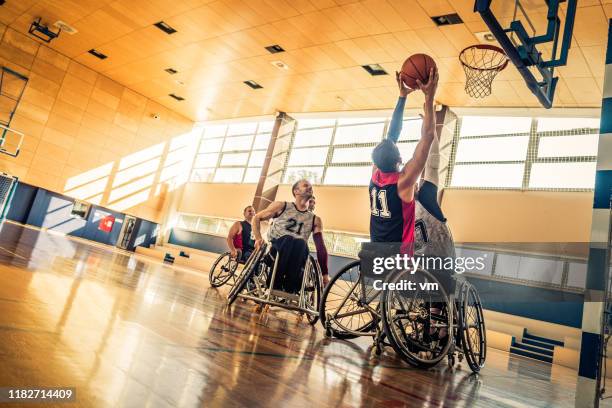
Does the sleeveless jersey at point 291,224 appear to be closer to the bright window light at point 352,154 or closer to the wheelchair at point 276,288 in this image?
the wheelchair at point 276,288

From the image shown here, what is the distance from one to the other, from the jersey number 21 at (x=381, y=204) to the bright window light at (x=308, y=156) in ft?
35.6

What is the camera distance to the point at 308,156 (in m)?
13.7

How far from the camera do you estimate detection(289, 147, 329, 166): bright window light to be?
43.7 feet

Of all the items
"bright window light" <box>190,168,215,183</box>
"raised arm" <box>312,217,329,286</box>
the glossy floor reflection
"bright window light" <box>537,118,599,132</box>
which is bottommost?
the glossy floor reflection

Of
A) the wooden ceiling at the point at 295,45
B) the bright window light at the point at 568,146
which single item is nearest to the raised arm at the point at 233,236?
the wooden ceiling at the point at 295,45

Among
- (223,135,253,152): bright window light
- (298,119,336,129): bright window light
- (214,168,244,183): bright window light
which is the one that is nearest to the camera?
(298,119,336,129): bright window light

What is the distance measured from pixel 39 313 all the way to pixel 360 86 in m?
10.0

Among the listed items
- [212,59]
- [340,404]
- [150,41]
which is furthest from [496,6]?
[150,41]

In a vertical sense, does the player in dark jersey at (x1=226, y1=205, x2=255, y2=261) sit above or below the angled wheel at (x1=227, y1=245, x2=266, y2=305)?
above

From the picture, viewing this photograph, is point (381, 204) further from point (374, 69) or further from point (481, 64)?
point (374, 69)

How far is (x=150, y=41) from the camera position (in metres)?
10.8

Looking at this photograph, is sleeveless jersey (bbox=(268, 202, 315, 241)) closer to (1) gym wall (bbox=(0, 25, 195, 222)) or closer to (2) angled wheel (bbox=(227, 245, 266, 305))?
(2) angled wheel (bbox=(227, 245, 266, 305))

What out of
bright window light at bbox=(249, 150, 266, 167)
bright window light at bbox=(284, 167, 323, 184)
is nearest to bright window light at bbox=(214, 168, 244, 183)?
bright window light at bbox=(249, 150, 266, 167)

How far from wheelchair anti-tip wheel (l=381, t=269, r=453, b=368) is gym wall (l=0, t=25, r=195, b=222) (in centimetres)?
1483
